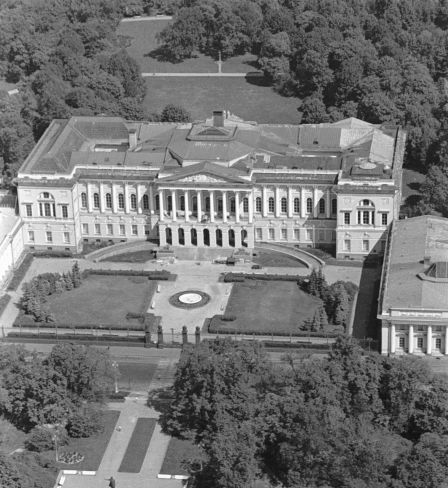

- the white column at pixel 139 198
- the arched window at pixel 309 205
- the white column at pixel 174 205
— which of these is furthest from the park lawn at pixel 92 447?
the arched window at pixel 309 205

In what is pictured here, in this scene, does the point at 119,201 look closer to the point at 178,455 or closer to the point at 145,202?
the point at 145,202

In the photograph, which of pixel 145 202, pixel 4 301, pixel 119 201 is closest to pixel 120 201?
pixel 119 201

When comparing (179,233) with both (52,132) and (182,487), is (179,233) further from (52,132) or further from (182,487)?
(182,487)

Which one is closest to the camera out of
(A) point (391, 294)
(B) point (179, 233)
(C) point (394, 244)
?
(A) point (391, 294)

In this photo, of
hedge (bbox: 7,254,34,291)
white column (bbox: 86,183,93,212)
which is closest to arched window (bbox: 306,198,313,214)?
white column (bbox: 86,183,93,212)

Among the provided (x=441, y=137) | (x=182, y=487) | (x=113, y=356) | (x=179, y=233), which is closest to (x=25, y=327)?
(x=113, y=356)

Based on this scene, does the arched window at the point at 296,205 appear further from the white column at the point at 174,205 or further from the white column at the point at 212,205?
the white column at the point at 174,205
